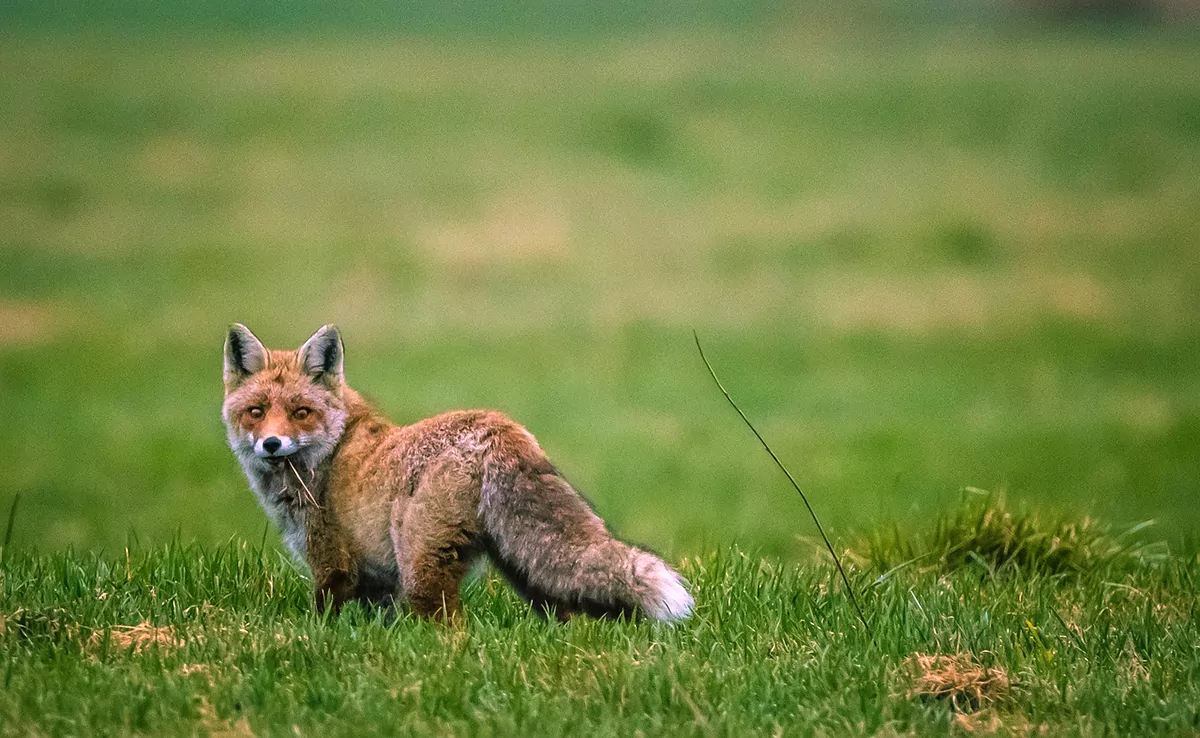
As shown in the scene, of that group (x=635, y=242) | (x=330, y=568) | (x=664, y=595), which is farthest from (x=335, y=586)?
(x=635, y=242)

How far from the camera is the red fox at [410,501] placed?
5520 mm

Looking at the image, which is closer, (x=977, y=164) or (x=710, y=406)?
(x=710, y=406)

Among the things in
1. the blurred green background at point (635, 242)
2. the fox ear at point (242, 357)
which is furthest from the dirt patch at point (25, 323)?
the fox ear at point (242, 357)

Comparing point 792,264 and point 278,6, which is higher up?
point 278,6

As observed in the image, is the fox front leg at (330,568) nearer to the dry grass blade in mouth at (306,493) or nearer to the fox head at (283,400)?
the dry grass blade in mouth at (306,493)

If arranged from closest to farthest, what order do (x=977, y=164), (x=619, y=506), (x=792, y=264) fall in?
(x=619, y=506), (x=792, y=264), (x=977, y=164)

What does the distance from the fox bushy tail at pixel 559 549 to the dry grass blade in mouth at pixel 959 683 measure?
3.01ft

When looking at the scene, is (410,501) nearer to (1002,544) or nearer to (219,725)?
(219,725)

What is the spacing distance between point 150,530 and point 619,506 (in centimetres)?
496

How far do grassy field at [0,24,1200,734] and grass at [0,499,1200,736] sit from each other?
0.02 metres

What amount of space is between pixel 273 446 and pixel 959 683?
3.05 m

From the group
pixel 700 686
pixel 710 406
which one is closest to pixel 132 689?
pixel 700 686

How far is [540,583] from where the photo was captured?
5570mm

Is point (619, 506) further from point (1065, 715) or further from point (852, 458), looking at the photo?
point (1065, 715)
